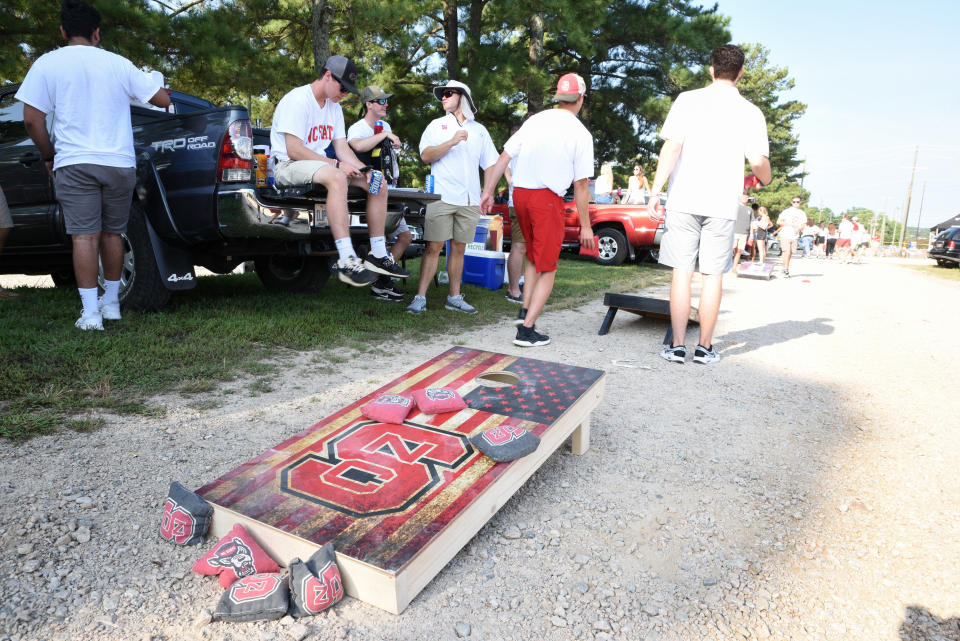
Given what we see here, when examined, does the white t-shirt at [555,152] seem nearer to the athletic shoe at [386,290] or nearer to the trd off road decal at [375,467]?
the athletic shoe at [386,290]

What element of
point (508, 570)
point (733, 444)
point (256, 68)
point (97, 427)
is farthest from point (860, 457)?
point (256, 68)

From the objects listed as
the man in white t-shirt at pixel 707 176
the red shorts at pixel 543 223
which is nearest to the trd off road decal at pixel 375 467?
the red shorts at pixel 543 223

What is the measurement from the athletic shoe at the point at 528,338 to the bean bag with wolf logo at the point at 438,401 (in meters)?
1.97

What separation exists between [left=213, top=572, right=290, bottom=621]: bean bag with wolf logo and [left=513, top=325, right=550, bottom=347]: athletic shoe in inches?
116

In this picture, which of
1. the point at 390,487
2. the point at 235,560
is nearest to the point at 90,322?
the point at 235,560

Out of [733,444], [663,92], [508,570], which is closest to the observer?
[508,570]

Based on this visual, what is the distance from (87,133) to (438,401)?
3.17 m

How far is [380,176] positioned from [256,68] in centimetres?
894

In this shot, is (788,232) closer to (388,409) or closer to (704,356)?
(704,356)

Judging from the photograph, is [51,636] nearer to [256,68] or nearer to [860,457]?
[860,457]

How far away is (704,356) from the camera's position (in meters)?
4.02

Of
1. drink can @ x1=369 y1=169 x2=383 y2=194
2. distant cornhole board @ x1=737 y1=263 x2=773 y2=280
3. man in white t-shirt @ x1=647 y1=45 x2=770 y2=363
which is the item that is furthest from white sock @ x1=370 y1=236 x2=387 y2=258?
distant cornhole board @ x1=737 y1=263 x2=773 y2=280

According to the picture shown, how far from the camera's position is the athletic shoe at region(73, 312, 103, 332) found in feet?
12.2

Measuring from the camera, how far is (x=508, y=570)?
5.54ft
